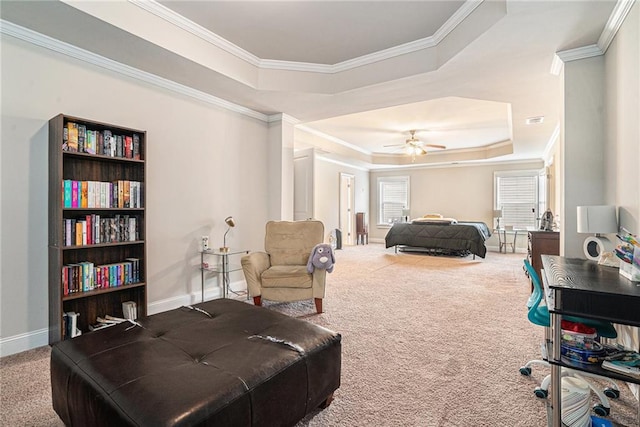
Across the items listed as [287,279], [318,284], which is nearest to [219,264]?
[287,279]

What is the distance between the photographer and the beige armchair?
3.34m

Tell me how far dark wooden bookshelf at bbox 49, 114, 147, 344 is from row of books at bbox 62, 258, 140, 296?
5cm

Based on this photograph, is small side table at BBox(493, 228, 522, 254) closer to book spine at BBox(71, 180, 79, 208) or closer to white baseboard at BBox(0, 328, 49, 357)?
book spine at BBox(71, 180, 79, 208)

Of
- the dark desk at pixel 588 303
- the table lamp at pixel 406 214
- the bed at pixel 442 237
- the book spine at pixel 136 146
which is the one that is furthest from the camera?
the table lamp at pixel 406 214

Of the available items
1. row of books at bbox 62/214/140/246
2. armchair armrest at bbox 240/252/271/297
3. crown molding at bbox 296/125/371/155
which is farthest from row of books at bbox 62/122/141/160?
crown molding at bbox 296/125/371/155

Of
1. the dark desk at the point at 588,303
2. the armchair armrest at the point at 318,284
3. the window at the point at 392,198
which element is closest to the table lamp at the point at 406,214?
the window at the point at 392,198

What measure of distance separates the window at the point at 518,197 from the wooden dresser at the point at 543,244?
4721 mm

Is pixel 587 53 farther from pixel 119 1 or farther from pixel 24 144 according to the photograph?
pixel 24 144

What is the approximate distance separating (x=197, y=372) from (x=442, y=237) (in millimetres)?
6601

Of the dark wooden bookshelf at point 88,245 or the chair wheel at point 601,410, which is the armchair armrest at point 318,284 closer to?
the dark wooden bookshelf at point 88,245

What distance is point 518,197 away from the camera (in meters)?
8.34

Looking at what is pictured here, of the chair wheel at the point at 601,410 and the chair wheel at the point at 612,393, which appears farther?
the chair wheel at the point at 612,393

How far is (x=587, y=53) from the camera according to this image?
103 inches

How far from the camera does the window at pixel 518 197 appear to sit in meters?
8.15
